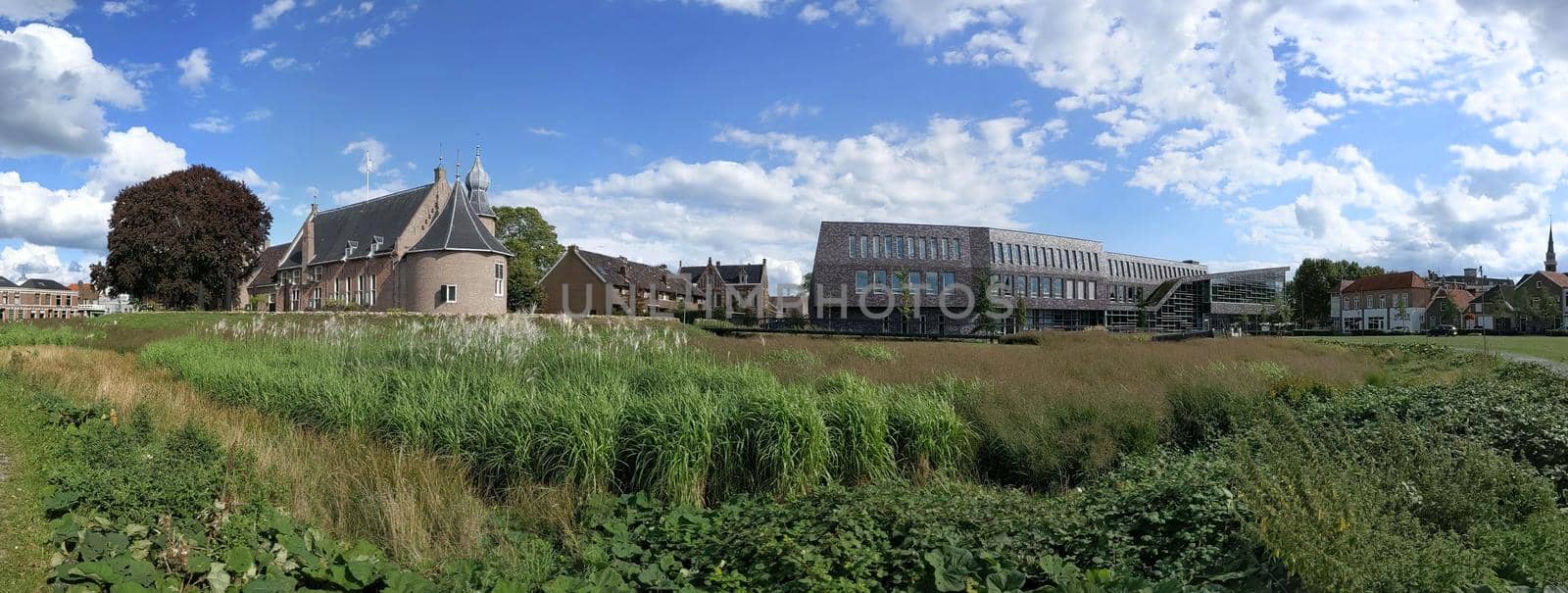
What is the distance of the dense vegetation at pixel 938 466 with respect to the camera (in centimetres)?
492

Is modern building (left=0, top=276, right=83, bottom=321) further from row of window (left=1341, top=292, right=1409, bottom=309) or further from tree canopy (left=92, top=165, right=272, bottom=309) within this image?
row of window (left=1341, top=292, right=1409, bottom=309)

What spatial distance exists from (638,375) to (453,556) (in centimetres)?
480

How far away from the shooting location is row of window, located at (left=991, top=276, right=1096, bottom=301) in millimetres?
59688

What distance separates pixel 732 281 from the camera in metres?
108

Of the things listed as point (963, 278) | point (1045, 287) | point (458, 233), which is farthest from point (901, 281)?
point (458, 233)

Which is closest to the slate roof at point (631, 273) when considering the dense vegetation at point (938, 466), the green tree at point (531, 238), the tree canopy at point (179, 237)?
the green tree at point (531, 238)

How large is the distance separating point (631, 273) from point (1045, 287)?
37964mm

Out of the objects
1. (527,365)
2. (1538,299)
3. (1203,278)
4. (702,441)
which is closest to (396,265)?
(527,365)

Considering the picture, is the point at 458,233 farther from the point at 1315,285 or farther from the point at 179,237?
the point at 1315,285

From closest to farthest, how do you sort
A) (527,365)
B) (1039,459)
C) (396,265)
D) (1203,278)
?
(1039,459)
(527,365)
(396,265)
(1203,278)

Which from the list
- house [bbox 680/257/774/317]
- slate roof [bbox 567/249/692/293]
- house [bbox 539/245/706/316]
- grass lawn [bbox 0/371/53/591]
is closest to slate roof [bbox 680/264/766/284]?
house [bbox 680/257/774/317]

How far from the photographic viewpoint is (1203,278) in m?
73.9

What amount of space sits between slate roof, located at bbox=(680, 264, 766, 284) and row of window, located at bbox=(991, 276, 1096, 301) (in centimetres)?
4783

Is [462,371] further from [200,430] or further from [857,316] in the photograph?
[857,316]
